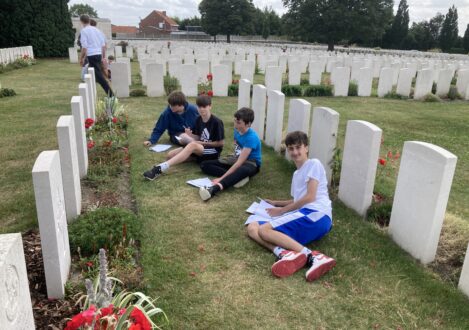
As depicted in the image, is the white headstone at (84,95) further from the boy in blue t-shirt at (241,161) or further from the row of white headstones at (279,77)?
the row of white headstones at (279,77)

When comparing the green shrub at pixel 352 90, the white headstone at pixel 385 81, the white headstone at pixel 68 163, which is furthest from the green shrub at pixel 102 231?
the white headstone at pixel 385 81

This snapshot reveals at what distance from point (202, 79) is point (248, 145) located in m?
8.17

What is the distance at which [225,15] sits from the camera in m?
55.1

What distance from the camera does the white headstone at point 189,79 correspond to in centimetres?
1077

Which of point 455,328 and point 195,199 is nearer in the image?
point 455,328

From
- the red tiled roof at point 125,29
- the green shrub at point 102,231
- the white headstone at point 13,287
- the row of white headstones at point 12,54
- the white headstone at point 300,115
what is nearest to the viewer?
the white headstone at point 13,287

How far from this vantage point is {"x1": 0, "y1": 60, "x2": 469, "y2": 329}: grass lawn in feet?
9.02

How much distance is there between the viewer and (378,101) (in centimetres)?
1148

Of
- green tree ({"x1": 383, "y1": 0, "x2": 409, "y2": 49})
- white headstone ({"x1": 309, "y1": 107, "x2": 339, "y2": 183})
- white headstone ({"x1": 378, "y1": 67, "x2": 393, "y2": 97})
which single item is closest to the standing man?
white headstone ({"x1": 309, "y1": 107, "x2": 339, "y2": 183})

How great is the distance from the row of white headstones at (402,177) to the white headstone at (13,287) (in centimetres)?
284

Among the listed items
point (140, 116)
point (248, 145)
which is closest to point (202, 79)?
point (140, 116)

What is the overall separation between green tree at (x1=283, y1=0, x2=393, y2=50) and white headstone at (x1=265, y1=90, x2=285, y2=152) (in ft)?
117

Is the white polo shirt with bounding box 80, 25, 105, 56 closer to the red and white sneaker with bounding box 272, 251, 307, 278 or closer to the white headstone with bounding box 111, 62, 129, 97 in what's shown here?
the white headstone with bounding box 111, 62, 129, 97

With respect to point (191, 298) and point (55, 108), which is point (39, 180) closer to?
point (191, 298)
